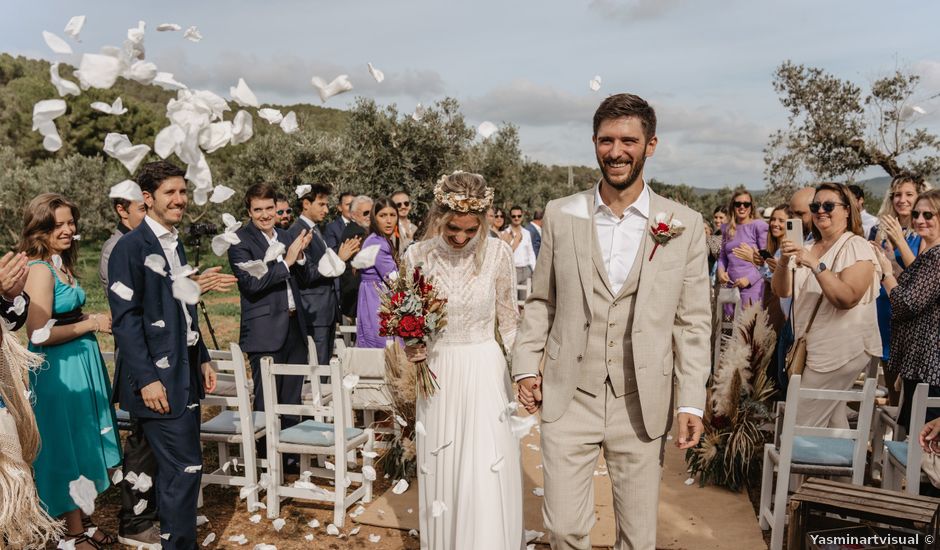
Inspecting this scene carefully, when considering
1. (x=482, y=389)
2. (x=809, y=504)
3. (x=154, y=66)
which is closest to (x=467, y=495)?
(x=482, y=389)

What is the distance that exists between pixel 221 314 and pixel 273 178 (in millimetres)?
6738

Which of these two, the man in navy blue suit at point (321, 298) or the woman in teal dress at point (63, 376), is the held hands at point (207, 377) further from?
the man in navy blue suit at point (321, 298)

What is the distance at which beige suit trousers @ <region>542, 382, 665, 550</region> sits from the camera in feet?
9.79

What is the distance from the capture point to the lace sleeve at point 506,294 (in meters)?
4.05

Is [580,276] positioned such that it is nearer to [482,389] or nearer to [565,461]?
[565,461]

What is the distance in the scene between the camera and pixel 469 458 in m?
3.71

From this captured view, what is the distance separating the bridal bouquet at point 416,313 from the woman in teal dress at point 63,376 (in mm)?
2045

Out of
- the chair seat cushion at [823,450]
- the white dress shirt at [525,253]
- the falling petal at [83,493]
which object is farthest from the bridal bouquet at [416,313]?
the white dress shirt at [525,253]

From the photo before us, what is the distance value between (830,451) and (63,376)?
16.1 feet

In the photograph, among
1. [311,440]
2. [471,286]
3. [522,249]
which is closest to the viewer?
[471,286]

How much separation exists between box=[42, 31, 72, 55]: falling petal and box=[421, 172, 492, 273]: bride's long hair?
191 cm

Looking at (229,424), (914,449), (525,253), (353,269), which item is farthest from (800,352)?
(525,253)

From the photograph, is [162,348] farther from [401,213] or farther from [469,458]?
[401,213]

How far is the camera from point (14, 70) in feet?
158
